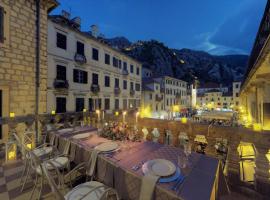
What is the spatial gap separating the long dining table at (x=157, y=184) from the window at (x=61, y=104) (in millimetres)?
10262

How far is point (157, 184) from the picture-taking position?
1.53m

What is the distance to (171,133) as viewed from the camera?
124 inches

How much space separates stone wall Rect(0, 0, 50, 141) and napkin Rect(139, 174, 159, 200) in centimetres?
642

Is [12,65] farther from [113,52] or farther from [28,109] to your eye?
[113,52]

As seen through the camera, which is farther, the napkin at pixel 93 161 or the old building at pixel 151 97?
the old building at pixel 151 97

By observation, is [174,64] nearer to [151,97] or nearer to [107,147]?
[151,97]

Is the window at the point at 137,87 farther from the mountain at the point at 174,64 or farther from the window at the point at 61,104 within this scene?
the window at the point at 61,104

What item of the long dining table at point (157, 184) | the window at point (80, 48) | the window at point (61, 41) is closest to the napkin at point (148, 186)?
the long dining table at point (157, 184)

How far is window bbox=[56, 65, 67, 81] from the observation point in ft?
38.0

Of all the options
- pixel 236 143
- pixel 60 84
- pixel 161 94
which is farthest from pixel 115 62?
pixel 236 143

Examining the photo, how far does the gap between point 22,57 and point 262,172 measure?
26.8ft

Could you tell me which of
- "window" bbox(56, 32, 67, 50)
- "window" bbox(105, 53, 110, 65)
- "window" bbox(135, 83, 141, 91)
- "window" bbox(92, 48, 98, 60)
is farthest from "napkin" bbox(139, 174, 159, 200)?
"window" bbox(135, 83, 141, 91)

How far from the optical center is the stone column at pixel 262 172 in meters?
2.14

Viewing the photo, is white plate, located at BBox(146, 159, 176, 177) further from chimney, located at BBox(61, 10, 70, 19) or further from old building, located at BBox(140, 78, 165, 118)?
old building, located at BBox(140, 78, 165, 118)
